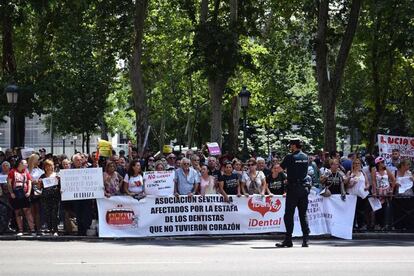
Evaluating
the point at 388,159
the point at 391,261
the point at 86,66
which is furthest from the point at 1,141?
the point at 391,261

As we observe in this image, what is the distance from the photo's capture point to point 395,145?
66.4 ft

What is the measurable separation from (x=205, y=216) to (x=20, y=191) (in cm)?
416

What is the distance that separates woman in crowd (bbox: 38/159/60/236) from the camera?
16.2 m

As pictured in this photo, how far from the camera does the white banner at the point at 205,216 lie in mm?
16031

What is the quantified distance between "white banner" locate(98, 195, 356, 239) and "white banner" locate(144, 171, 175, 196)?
0.15 m

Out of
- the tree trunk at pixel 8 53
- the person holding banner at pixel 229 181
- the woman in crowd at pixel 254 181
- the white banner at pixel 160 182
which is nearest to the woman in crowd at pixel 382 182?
the woman in crowd at pixel 254 181

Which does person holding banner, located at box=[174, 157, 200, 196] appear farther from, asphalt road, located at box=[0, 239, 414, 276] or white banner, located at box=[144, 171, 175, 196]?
asphalt road, located at box=[0, 239, 414, 276]

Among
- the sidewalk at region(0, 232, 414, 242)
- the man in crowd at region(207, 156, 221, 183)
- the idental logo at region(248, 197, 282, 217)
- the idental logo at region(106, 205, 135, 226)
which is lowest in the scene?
the sidewalk at region(0, 232, 414, 242)

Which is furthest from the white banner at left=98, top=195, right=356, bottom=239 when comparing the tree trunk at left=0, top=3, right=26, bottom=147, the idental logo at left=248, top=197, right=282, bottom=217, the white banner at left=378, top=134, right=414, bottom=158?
the tree trunk at left=0, top=3, right=26, bottom=147

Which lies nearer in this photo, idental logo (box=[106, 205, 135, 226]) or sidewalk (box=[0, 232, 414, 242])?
sidewalk (box=[0, 232, 414, 242])

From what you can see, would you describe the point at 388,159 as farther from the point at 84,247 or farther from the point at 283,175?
the point at 84,247

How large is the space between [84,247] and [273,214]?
14.9 feet

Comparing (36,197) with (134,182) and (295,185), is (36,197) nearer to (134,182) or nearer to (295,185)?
(134,182)

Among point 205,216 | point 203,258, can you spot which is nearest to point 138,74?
point 205,216
